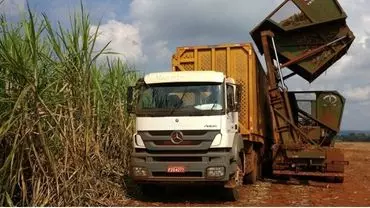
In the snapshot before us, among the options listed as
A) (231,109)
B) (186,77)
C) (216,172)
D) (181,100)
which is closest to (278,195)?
(216,172)

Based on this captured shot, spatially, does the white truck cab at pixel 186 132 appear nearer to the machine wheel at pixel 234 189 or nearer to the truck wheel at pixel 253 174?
the machine wheel at pixel 234 189

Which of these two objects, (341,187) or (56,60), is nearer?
(56,60)

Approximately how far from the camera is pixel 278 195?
1089cm

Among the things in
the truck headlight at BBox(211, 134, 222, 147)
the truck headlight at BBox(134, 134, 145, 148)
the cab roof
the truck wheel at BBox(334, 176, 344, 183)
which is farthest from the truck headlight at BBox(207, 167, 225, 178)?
the truck wheel at BBox(334, 176, 344, 183)

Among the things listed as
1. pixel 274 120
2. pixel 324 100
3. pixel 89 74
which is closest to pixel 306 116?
pixel 324 100

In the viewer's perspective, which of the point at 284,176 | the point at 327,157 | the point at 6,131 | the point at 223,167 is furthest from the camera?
the point at 284,176

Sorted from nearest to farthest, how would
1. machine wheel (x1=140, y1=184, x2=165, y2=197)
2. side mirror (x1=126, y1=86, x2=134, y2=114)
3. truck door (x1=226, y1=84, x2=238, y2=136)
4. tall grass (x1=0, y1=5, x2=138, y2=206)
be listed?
1. tall grass (x1=0, y1=5, x2=138, y2=206)
2. truck door (x1=226, y1=84, x2=238, y2=136)
3. side mirror (x1=126, y1=86, x2=134, y2=114)
4. machine wheel (x1=140, y1=184, x2=165, y2=197)

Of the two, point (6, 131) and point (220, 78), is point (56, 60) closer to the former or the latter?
point (6, 131)

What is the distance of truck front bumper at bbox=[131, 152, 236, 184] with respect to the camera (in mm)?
9180

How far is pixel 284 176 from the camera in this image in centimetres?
1354

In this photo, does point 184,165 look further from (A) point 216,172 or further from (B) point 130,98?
(B) point 130,98

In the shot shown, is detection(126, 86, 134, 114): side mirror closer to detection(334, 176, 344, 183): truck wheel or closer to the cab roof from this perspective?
the cab roof

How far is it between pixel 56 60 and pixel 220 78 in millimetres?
3109

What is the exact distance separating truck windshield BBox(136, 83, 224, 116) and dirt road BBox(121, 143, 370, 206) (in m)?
1.80
